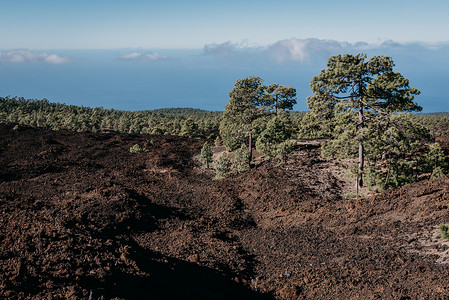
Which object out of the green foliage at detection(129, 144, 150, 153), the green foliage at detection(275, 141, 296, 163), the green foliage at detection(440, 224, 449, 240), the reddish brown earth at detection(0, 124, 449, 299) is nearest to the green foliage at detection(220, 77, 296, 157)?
the green foliage at detection(275, 141, 296, 163)

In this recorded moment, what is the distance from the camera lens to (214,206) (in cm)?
1675

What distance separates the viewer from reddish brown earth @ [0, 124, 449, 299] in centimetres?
733

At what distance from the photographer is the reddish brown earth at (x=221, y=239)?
7332 mm

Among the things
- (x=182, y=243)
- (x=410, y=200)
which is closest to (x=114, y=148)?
(x=182, y=243)

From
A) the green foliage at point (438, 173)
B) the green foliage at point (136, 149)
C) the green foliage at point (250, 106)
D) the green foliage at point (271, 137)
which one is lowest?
the green foliage at point (136, 149)

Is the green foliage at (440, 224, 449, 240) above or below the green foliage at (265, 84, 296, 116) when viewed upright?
below

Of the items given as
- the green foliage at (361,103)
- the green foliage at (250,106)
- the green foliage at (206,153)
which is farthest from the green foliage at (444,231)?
the green foliage at (206,153)

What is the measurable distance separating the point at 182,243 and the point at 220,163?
12125mm

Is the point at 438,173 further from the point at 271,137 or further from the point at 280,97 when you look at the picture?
the point at 280,97

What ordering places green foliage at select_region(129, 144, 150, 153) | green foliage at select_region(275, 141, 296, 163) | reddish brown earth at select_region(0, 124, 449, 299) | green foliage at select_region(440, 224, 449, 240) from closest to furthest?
reddish brown earth at select_region(0, 124, 449, 299) < green foliage at select_region(440, 224, 449, 240) < green foliage at select_region(275, 141, 296, 163) < green foliage at select_region(129, 144, 150, 153)

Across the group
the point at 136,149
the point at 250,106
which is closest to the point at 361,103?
the point at 250,106

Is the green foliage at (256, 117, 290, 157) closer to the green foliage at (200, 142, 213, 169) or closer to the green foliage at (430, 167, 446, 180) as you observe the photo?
the green foliage at (200, 142, 213, 169)

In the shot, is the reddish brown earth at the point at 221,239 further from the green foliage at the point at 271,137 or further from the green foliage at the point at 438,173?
the green foliage at the point at 271,137

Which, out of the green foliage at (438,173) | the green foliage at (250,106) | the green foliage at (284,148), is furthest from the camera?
the green foliage at (250,106)
